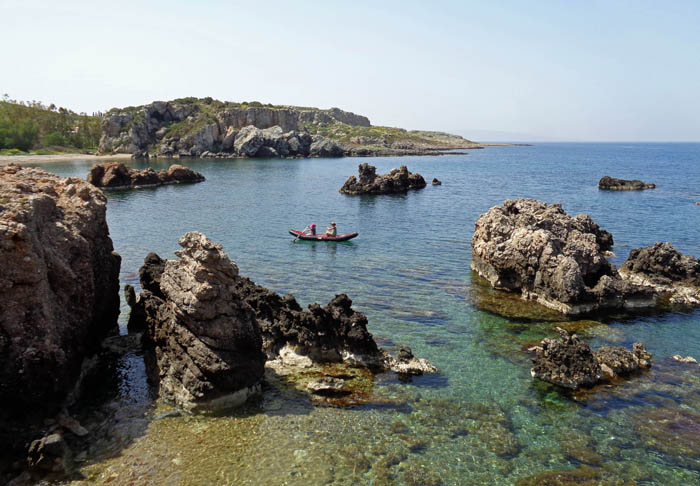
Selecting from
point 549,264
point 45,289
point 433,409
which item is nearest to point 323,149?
point 549,264

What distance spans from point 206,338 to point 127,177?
7492 cm

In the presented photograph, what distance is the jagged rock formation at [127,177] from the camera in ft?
259

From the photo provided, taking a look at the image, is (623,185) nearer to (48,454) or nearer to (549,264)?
(549,264)

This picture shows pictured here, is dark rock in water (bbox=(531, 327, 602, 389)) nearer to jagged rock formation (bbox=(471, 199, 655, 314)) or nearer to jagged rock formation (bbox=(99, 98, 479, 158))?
jagged rock formation (bbox=(471, 199, 655, 314))

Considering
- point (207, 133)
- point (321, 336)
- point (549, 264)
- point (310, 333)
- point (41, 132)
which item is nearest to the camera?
point (310, 333)

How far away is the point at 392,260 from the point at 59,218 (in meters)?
24.1

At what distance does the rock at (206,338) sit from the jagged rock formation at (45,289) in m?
3.17

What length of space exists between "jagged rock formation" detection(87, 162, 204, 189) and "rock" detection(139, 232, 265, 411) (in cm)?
6994

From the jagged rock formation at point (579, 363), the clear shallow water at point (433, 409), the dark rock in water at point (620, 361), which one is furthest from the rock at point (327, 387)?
the dark rock in water at point (620, 361)

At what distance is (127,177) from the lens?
270 ft

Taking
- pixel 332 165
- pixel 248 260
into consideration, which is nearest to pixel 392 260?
pixel 248 260

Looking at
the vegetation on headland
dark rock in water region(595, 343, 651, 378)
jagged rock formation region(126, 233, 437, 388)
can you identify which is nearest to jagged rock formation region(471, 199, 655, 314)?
dark rock in water region(595, 343, 651, 378)

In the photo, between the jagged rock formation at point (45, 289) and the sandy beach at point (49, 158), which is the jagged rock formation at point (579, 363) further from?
the sandy beach at point (49, 158)

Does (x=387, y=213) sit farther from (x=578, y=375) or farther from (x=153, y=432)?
(x=153, y=432)
